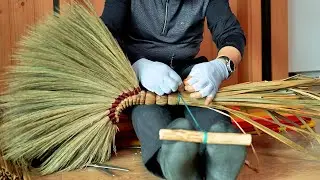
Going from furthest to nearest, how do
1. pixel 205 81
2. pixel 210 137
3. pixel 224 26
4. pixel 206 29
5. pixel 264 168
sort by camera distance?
pixel 206 29, pixel 224 26, pixel 264 168, pixel 205 81, pixel 210 137

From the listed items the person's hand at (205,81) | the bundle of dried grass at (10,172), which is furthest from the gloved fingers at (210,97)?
the bundle of dried grass at (10,172)

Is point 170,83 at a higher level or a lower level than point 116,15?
lower

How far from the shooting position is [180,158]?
90 cm

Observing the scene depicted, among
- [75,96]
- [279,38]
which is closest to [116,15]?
[75,96]

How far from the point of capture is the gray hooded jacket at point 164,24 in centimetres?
121

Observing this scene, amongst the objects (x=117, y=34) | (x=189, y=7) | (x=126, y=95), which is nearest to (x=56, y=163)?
(x=126, y=95)

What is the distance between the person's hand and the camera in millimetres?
1021

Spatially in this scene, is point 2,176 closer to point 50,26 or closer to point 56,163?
point 56,163

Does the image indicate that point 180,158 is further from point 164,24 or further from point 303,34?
point 303,34

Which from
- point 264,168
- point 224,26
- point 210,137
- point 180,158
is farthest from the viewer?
point 224,26

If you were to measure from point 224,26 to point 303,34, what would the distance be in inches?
35.2

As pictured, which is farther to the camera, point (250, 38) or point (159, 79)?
point (250, 38)

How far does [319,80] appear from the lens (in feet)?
3.79

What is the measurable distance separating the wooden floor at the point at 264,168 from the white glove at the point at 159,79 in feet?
0.70
